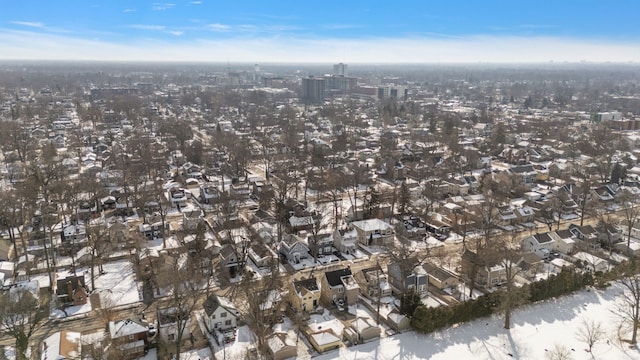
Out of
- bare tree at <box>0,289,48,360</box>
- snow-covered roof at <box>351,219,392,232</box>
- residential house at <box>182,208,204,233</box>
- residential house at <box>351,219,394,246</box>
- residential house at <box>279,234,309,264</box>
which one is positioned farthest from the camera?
residential house at <box>182,208,204,233</box>

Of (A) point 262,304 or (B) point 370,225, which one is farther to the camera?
(B) point 370,225

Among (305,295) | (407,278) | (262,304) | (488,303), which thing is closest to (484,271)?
(488,303)

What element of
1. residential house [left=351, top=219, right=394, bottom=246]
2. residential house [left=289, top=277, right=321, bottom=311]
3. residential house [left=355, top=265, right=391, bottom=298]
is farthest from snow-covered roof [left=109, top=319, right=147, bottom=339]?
residential house [left=351, top=219, right=394, bottom=246]

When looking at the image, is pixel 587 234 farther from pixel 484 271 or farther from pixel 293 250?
pixel 293 250

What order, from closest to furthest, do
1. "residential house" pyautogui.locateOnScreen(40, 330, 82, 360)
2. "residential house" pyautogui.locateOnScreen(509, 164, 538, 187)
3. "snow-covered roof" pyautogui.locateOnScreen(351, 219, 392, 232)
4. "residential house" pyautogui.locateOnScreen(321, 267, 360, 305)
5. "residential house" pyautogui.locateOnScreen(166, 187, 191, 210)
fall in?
"residential house" pyautogui.locateOnScreen(40, 330, 82, 360), "residential house" pyautogui.locateOnScreen(321, 267, 360, 305), "snow-covered roof" pyautogui.locateOnScreen(351, 219, 392, 232), "residential house" pyautogui.locateOnScreen(166, 187, 191, 210), "residential house" pyautogui.locateOnScreen(509, 164, 538, 187)

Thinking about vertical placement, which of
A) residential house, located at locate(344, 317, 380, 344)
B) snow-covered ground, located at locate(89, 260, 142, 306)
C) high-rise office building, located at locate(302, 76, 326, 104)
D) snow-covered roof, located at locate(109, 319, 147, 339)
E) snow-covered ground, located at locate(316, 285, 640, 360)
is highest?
high-rise office building, located at locate(302, 76, 326, 104)

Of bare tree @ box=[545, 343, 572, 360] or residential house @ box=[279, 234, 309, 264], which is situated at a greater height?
residential house @ box=[279, 234, 309, 264]

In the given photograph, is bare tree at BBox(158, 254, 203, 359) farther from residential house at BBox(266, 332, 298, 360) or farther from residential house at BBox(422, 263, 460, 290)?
residential house at BBox(422, 263, 460, 290)
